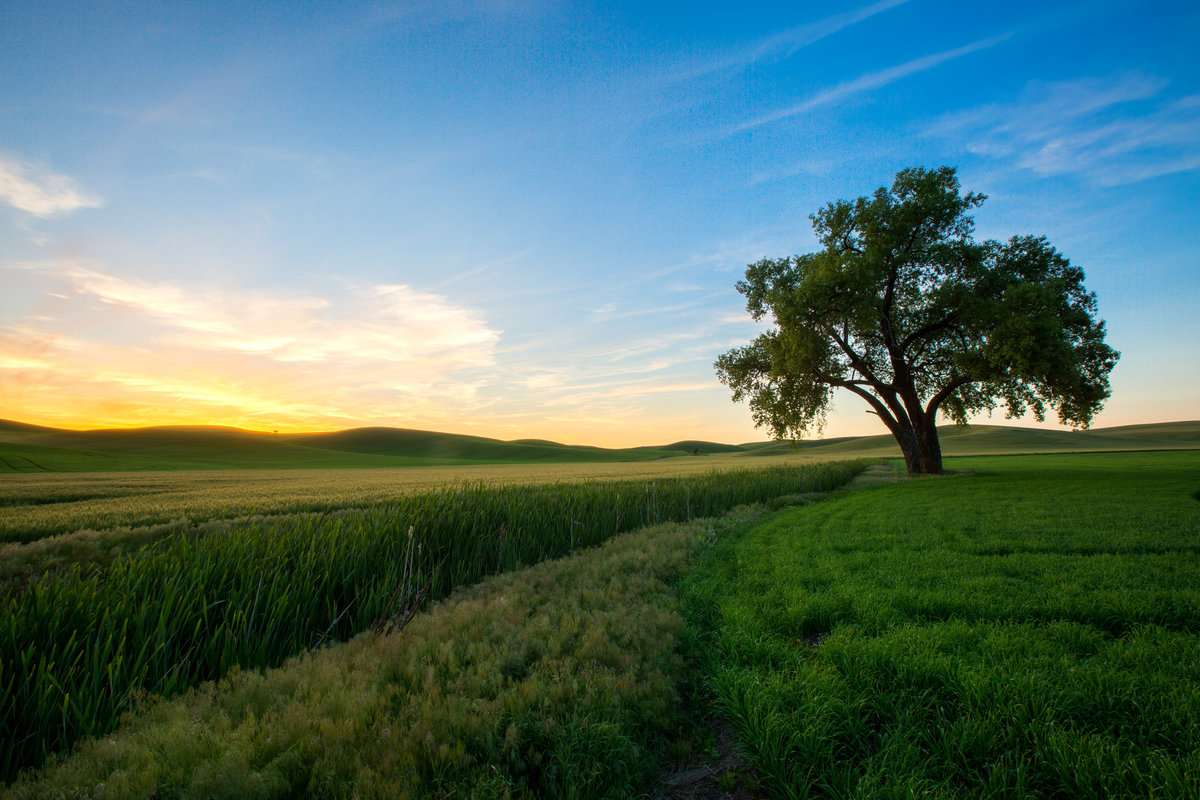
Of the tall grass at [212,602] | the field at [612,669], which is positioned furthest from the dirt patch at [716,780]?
the tall grass at [212,602]

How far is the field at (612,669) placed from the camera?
2918 millimetres

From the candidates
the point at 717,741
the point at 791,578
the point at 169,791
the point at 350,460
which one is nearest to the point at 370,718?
the point at 169,791

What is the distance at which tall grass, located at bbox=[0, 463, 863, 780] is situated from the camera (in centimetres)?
391

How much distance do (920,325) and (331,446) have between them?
335 feet

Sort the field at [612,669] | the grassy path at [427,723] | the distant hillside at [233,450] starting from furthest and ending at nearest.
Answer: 1. the distant hillside at [233,450]
2. the field at [612,669]
3. the grassy path at [427,723]

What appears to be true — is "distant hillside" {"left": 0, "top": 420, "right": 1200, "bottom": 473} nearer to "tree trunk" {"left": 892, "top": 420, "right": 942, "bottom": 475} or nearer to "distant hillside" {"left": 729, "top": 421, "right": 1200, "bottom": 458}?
"distant hillside" {"left": 729, "top": 421, "right": 1200, "bottom": 458}

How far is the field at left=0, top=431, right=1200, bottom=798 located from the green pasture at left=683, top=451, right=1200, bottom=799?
0.07 feet

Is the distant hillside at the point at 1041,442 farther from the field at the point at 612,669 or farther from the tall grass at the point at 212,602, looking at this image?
the field at the point at 612,669

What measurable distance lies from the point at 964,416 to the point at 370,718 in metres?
32.8

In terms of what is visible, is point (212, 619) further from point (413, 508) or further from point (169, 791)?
point (413, 508)

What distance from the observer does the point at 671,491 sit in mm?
16094

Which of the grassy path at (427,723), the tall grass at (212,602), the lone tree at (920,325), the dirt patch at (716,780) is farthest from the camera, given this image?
the lone tree at (920,325)

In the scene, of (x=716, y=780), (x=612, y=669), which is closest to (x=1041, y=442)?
(x=612, y=669)

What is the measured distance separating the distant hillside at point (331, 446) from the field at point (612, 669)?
5117 centimetres
